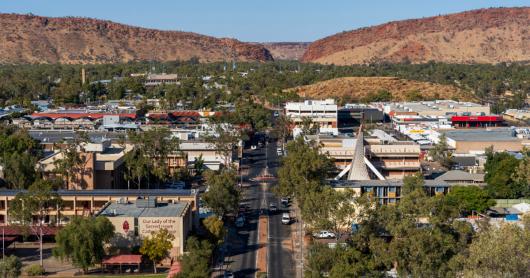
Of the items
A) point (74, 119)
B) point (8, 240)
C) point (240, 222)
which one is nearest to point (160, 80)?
point (74, 119)

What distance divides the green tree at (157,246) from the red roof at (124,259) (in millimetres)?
632

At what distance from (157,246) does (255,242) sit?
28.7 feet

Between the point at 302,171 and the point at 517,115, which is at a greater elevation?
the point at 517,115

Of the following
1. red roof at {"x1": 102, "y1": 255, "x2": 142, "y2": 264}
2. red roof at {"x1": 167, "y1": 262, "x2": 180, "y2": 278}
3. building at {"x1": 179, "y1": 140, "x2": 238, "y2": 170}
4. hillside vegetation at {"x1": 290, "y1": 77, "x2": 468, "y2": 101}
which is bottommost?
red roof at {"x1": 167, "y1": 262, "x2": 180, "y2": 278}

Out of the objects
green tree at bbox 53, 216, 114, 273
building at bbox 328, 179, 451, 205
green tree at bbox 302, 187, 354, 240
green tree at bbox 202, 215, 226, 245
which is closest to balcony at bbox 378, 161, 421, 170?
building at bbox 328, 179, 451, 205

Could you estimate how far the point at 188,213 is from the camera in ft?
169

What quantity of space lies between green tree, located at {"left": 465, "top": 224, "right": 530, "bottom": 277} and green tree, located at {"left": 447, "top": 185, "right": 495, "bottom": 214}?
78.4ft

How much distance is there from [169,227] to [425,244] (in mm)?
16775

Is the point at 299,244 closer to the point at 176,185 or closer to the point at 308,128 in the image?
the point at 176,185

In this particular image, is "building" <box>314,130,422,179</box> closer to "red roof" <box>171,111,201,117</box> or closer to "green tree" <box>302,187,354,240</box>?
"green tree" <box>302,187,354,240</box>

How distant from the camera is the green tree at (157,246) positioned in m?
46.4

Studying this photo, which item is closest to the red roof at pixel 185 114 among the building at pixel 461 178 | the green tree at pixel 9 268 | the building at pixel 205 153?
the building at pixel 205 153

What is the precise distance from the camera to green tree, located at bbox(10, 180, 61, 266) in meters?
50.8

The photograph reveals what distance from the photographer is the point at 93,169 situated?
210ft
